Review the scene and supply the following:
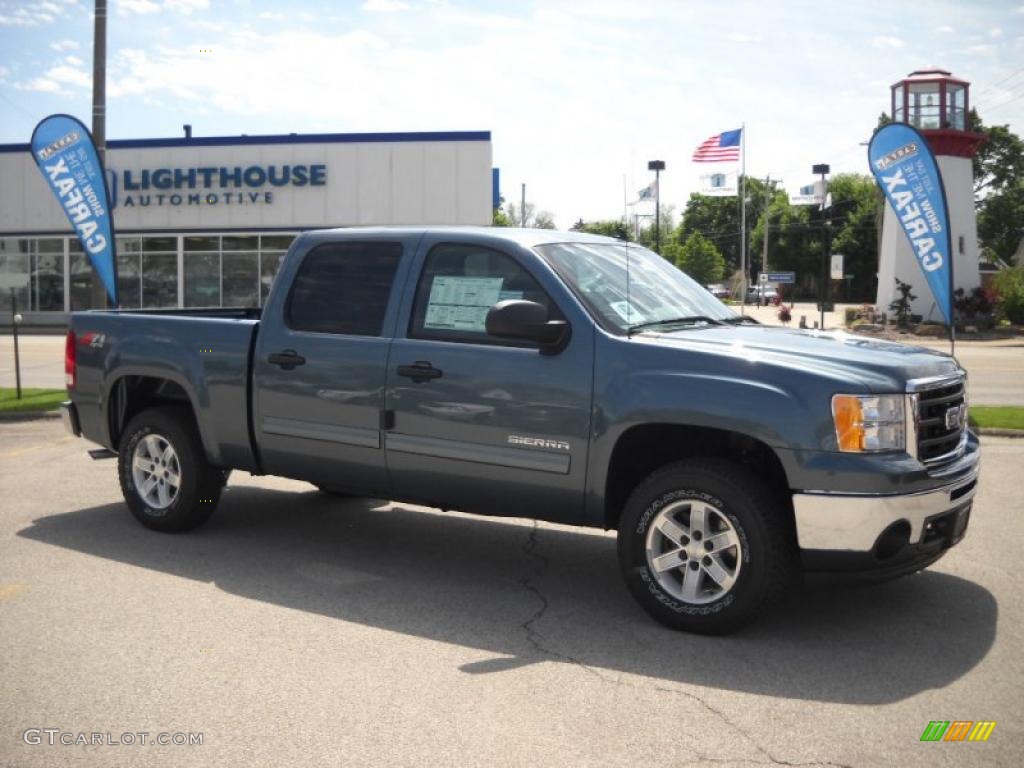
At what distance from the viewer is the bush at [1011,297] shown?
3878cm

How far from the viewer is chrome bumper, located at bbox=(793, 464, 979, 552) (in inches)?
189

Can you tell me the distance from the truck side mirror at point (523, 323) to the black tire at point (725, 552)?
857mm

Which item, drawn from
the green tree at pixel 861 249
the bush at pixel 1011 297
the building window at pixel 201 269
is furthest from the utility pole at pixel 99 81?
the green tree at pixel 861 249

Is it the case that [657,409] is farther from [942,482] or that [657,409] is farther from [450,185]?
[450,185]

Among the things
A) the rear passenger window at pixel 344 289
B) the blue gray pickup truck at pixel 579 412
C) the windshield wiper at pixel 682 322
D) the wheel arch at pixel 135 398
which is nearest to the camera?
the blue gray pickup truck at pixel 579 412

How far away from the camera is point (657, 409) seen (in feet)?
17.0

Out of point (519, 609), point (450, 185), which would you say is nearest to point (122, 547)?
point (519, 609)

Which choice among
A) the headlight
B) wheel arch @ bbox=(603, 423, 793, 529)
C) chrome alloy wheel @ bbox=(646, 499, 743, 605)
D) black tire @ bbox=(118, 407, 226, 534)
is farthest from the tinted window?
black tire @ bbox=(118, 407, 226, 534)

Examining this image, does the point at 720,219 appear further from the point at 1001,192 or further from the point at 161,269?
the point at 161,269

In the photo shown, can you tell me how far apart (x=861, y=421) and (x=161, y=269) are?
35.6m

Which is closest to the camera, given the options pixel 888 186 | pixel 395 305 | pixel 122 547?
pixel 395 305

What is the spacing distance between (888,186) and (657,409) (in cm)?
1582

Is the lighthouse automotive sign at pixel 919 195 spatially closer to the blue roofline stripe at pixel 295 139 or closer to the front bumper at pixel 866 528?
the front bumper at pixel 866 528

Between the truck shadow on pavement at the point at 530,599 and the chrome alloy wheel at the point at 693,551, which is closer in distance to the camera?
the truck shadow on pavement at the point at 530,599
